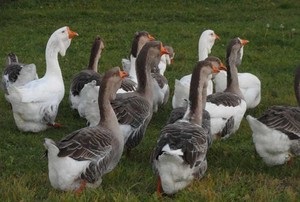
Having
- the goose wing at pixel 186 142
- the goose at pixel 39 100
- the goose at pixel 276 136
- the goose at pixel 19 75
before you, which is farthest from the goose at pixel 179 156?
the goose at pixel 19 75

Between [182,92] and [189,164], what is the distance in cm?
377

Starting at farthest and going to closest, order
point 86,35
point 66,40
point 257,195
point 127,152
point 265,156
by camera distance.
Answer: point 86,35, point 66,40, point 127,152, point 265,156, point 257,195

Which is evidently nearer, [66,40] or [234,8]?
[66,40]

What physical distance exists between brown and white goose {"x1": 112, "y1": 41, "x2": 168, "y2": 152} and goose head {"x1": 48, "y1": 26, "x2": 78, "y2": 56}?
6.17 ft

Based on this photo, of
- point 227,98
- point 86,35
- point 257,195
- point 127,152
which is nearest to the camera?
point 257,195

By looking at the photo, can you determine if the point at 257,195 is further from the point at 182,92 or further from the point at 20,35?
the point at 20,35

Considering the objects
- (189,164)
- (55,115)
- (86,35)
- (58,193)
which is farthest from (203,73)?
(86,35)

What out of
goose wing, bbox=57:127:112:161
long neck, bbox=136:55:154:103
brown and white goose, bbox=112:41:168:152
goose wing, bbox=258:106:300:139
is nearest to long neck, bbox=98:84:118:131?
goose wing, bbox=57:127:112:161

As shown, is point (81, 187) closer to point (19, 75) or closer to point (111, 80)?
point (111, 80)

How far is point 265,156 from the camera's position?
825cm

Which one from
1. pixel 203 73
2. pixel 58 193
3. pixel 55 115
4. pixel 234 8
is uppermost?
pixel 203 73

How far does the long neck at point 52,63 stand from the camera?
11.0 meters

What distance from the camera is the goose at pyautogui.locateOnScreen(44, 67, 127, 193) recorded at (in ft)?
22.5

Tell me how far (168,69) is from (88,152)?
834 centimetres
